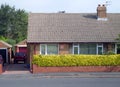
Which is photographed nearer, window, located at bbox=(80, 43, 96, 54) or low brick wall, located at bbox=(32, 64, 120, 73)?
low brick wall, located at bbox=(32, 64, 120, 73)

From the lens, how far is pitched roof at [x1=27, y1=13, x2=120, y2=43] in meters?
41.3

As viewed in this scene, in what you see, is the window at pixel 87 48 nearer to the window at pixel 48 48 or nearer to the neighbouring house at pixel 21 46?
the window at pixel 48 48

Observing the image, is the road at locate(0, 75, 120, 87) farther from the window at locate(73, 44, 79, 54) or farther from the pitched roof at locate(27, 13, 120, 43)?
the window at locate(73, 44, 79, 54)

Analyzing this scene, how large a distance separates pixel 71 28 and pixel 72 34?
4.68 feet

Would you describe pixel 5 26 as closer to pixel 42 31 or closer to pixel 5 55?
pixel 5 55

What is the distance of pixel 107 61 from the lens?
36.6 m

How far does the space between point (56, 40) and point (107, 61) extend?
265 inches

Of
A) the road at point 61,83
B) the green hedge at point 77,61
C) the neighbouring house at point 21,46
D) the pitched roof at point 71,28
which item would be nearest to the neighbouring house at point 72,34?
the pitched roof at point 71,28

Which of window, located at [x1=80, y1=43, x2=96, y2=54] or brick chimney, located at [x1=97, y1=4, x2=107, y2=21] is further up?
brick chimney, located at [x1=97, y1=4, x2=107, y2=21]

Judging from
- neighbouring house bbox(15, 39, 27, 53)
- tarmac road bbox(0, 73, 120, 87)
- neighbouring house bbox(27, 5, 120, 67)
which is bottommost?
tarmac road bbox(0, 73, 120, 87)

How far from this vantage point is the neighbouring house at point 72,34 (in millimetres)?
41062

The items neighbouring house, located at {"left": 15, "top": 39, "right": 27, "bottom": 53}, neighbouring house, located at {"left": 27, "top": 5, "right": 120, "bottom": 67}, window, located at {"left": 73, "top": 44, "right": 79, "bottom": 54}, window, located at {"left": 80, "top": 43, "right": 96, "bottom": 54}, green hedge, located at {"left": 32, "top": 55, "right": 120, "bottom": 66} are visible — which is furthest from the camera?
neighbouring house, located at {"left": 15, "top": 39, "right": 27, "bottom": 53}

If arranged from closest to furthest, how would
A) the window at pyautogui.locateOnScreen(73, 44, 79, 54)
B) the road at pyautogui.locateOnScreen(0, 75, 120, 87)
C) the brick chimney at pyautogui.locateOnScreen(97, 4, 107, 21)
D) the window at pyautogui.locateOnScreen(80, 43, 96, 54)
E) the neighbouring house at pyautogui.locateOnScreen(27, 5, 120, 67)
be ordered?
1. the road at pyautogui.locateOnScreen(0, 75, 120, 87)
2. the neighbouring house at pyautogui.locateOnScreen(27, 5, 120, 67)
3. the window at pyautogui.locateOnScreen(73, 44, 79, 54)
4. the window at pyautogui.locateOnScreen(80, 43, 96, 54)
5. the brick chimney at pyautogui.locateOnScreen(97, 4, 107, 21)

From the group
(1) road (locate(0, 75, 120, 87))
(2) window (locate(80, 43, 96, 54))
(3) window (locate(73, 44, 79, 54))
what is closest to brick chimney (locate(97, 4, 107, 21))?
(2) window (locate(80, 43, 96, 54))
